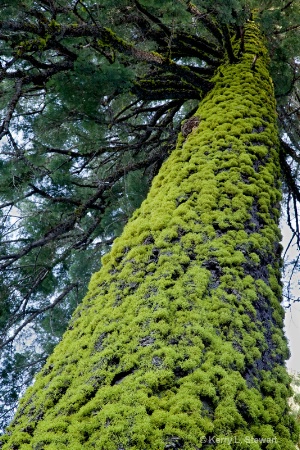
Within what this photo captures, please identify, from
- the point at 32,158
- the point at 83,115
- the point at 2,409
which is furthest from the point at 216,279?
the point at 2,409

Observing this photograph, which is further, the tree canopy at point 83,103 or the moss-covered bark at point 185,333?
the tree canopy at point 83,103

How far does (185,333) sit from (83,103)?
9.58 ft

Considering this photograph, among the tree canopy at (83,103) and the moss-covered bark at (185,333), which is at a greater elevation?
the tree canopy at (83,103)

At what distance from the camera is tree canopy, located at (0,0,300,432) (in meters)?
3.76

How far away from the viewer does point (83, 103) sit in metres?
4.20

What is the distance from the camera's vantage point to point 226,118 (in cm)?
380

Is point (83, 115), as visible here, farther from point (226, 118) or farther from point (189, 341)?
point (189, 341)

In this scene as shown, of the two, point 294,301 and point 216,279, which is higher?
point 294,301

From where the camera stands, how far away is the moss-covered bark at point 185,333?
167cm

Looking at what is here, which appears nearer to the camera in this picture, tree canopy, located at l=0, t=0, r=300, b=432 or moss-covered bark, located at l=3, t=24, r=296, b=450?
moss-covered bark, located at l=3, t=24, r=296, b=450

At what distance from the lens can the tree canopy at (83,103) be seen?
12.3 feet

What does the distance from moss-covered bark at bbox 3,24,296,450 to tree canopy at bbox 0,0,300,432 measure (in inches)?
53.8

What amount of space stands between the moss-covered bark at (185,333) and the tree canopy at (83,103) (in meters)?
1.37

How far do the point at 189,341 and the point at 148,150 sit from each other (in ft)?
15.3
